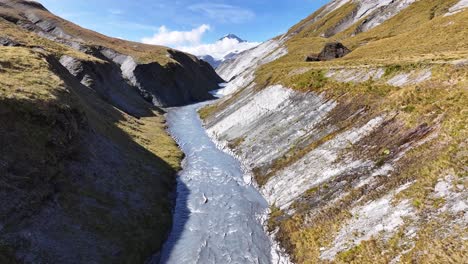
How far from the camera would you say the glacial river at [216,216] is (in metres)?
24.8

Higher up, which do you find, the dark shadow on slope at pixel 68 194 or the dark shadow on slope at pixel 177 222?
the dark shadow on slope at pixel 68 194

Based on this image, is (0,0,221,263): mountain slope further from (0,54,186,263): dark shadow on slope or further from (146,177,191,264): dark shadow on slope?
(146,177,191,264): dark shadow on slope

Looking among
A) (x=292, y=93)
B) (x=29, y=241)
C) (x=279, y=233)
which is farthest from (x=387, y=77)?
(x=29, y=241)

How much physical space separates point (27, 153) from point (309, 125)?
27.9m

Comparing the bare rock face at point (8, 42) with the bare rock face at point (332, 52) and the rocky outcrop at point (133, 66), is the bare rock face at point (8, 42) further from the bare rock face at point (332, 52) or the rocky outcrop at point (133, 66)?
the bare rock face at point (332, 52)

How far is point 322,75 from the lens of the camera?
155 feet

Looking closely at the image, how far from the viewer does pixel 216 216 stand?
30375 mm

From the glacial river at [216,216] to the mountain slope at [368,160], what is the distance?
1720 mm

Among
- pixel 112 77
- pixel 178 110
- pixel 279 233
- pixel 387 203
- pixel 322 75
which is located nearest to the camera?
pixel 387 203

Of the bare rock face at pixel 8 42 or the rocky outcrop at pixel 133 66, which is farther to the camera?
the rocky outcrop at pixel 133 66

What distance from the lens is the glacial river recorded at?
24766 mm

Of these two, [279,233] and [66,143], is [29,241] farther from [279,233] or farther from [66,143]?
[279,233]

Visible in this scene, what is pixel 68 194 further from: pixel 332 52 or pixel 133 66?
pixel 133 66

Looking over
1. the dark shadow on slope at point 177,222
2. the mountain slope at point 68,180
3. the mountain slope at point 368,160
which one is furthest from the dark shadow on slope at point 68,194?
the mountain slope at point 368,160
